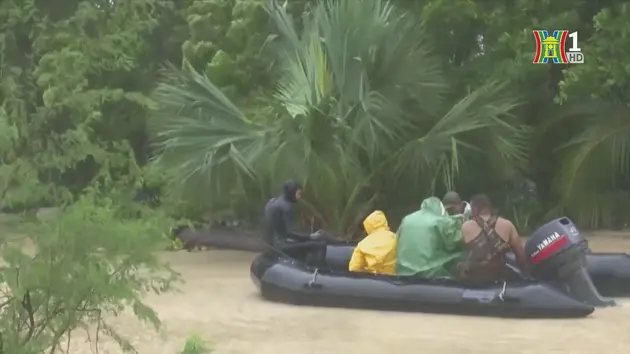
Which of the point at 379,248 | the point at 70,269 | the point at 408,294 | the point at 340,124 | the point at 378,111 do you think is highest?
the point at 378,111

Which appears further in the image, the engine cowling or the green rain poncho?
the green rain poncho

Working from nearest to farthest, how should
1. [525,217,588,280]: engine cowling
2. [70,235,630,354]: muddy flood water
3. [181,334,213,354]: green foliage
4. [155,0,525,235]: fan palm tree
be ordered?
[181,334,213,354]: green foliage → [70,235,630,354]: muddy flood water → [525,217,588,280]: engine cowling → [155,0,525,235]: fan palm tree

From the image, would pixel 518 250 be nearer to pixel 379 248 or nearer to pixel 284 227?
pixel 379 248

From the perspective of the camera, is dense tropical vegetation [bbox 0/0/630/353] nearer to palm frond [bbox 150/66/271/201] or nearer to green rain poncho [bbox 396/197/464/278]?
palm frond [bbox 150/66/271/201]

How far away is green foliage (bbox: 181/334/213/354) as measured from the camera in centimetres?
619

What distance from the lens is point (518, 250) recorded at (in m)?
9.22

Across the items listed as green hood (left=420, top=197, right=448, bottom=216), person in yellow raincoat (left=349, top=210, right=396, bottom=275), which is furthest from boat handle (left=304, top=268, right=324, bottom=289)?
green hood (left=420, top=197, right=448, bottom=216)

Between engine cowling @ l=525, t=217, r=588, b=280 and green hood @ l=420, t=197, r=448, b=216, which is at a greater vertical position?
green hood @ l=420, t=197, r=448, b=216

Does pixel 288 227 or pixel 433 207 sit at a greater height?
pixel 433 207

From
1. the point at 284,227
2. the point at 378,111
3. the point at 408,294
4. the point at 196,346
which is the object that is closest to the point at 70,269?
the point at 196,346

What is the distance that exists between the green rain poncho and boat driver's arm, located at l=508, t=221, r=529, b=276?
0.50m

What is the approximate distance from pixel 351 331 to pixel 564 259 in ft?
7.16

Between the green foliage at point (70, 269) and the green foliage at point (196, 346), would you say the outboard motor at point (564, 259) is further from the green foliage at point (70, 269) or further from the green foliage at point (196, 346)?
the green foliage at point (70, 269)

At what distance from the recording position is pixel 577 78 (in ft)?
47.8
